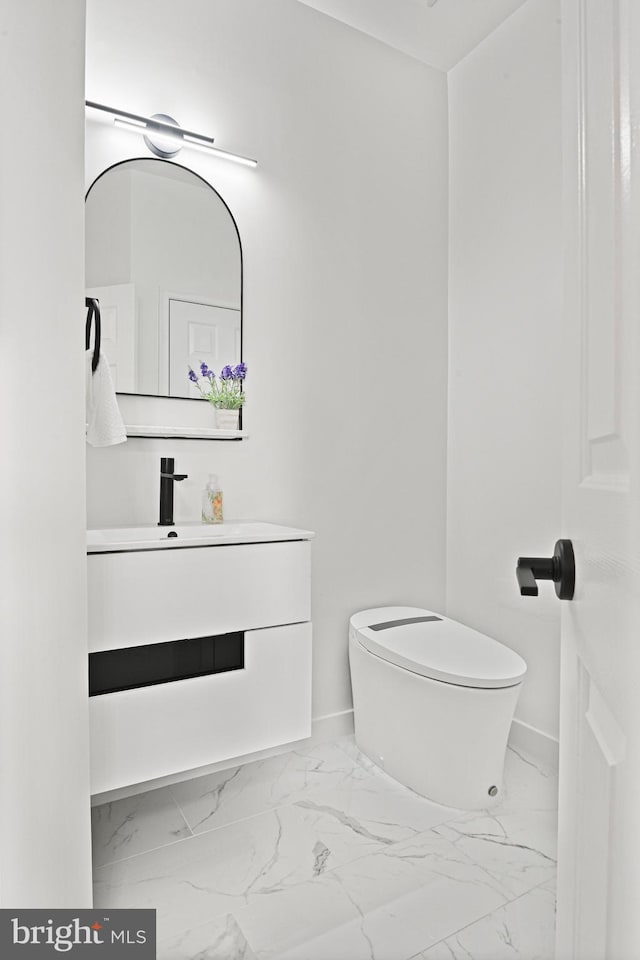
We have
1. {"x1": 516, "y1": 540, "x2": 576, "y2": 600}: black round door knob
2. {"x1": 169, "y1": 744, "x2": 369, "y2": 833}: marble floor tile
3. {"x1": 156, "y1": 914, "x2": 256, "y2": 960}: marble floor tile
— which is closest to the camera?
{"x1": 516, "y1": 540, "x2": 576, "y2": 600}: black round door knob

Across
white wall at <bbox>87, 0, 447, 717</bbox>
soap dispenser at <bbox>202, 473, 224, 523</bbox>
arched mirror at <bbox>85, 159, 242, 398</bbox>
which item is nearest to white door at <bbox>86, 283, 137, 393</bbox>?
arched mirror at <bbox>85, 159, 242, 398</bbox>

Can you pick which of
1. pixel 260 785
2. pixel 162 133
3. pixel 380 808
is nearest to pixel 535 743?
pixel 380 808

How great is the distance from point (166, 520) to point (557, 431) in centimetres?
131

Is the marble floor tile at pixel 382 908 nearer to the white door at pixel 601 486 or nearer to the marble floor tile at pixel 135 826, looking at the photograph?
the marble floor tile at pixel 135 826

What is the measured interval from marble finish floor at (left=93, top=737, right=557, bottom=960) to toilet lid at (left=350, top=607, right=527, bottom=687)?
0.42m

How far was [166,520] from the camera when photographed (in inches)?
69.1

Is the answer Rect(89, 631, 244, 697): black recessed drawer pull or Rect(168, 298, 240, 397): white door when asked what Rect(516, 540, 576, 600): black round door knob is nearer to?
Rect(89, 631, 244, 697): black recessed drawer pull

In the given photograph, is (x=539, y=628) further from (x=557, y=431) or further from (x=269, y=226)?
(x=269, y=226)

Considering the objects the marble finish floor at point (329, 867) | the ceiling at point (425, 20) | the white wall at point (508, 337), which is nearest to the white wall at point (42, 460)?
the marble finish floor at point (329, 867)

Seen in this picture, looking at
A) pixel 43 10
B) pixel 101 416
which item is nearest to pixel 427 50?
pixel 43 10

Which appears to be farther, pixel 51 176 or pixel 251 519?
pixel 251 519

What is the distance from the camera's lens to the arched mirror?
1.74 m

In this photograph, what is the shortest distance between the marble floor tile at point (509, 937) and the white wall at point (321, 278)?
908 millimetres

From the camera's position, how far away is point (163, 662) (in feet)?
4.94
